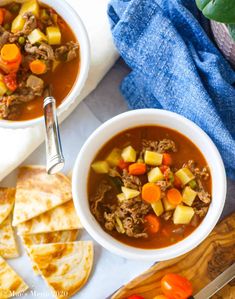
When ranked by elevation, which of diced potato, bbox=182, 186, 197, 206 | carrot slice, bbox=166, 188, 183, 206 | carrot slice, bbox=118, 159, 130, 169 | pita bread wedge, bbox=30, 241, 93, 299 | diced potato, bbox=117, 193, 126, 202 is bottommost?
pita bread wedge, bbox=30, 241, 93, 299

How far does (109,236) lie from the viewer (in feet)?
8.42

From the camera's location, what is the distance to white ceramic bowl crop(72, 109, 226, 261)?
8.17 feet

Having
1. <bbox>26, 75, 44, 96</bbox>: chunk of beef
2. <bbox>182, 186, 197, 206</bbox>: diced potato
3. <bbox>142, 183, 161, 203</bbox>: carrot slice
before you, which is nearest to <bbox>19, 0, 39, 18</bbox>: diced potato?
<bbox>26, 75, 44, 96</bbox>: chunk of beef

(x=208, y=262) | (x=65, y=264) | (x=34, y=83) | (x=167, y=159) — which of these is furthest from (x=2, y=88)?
(x=208, y=262)

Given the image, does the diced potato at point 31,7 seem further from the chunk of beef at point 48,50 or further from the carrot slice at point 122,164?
the carrot slice at point 122,164

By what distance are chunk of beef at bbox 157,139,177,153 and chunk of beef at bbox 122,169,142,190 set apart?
0.17 meters

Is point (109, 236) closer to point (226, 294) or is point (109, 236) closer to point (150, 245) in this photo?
point (150, 245)

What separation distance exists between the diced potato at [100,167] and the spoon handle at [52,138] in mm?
189

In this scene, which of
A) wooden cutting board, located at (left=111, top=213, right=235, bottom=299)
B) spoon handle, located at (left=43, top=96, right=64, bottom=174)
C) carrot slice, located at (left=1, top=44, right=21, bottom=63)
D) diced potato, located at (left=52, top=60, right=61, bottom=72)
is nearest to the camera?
spoon handle, located at (left=43, top=96, right=64, bottom=174)

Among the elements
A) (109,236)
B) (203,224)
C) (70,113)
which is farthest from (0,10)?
(203,224)

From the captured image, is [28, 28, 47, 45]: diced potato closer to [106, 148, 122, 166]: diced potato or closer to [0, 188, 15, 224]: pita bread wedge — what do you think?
[106, 148, 122, 166]: diced potato

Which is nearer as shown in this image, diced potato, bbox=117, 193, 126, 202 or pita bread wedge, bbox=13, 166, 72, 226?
diced potato, bbox=117, 193, 126, 202

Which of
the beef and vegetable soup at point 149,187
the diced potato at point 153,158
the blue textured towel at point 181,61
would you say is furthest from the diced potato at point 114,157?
the blue textured towel at point 181,61

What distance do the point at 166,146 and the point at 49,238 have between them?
2.61ft
